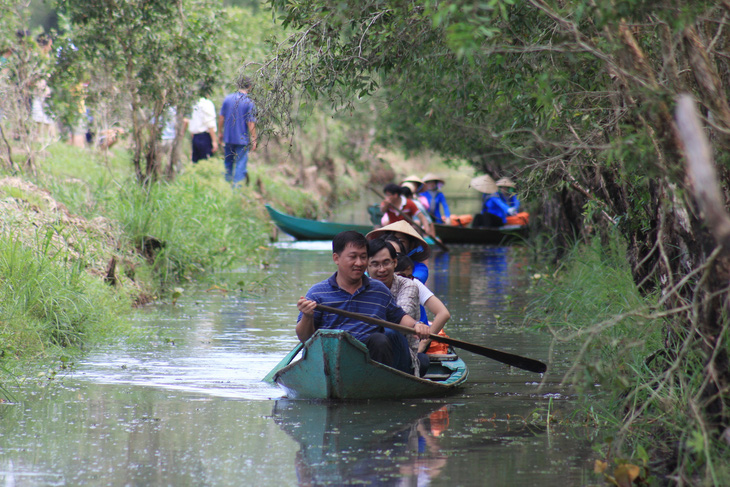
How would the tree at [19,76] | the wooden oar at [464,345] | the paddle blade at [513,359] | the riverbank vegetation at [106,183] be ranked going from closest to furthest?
the wooden oar at [464,345]
the paddle blade at [513,359]
the riverbank vegetation at [106,183]
the tree at [19,76]

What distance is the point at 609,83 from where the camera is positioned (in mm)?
5375

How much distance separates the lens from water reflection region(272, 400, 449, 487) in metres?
4.80

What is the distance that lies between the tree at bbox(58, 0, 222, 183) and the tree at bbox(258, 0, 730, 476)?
15.1ft

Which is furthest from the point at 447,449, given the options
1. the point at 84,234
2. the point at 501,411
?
the point at 84,234

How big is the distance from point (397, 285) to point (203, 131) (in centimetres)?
1075

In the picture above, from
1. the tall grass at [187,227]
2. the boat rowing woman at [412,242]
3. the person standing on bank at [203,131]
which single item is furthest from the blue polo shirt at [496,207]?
the boat rowing woman at [412,242]

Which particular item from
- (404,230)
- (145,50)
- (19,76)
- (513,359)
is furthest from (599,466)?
(19,76)

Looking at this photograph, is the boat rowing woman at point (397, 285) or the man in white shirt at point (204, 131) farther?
the man in white shirt at point (204, 131)

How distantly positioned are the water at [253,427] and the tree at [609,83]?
828 mm

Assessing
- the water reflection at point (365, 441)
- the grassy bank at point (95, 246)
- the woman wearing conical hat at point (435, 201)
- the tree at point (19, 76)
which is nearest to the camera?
the water reflection at point (365, 441)

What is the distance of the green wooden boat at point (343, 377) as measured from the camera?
608 cm

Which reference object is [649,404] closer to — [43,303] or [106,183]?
[43,303]

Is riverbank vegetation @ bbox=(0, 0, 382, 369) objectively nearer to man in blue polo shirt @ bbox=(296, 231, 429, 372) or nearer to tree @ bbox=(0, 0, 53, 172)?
tree @ bbox=(0, 0, 53, 172)

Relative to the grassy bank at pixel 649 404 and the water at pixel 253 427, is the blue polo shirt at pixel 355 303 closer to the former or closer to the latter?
the water at pixel 253 427
